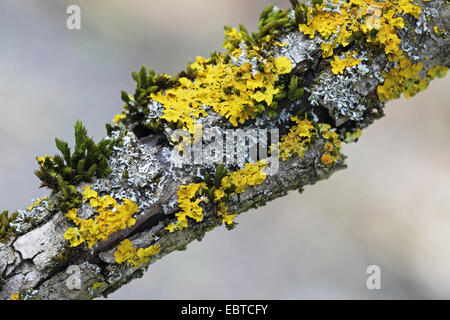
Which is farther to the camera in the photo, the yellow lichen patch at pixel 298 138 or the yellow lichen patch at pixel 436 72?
the yellow lichen patch at pixel 436 72

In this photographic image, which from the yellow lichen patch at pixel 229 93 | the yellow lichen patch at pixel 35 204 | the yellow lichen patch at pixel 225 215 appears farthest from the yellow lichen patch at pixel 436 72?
the yellow lichen patch at pixel 35 204

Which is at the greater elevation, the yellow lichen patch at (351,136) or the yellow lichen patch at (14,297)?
the yellow lichen patch at (351,136)

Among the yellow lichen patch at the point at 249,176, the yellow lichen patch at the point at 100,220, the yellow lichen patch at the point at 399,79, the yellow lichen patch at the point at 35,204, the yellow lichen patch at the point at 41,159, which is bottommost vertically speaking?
the yellow lichen patch at the point at 100,220

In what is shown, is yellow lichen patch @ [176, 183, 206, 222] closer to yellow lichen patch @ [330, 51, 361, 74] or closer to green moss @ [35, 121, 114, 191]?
green moss @ [35, 121, 114, 191]

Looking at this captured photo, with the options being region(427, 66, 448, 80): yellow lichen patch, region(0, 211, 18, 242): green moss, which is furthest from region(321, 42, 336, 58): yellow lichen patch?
region(0, 211, 18, 242): green moss

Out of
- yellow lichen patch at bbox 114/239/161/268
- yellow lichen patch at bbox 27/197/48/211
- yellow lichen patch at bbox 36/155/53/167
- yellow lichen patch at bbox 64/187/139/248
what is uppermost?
yellow lichen patch at bbox 36/155/53/167

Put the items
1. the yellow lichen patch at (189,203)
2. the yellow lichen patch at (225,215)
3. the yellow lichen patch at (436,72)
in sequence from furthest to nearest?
the yellow lichen patch at (436,72) < the yellow lichen patch at (225,215) < the yellow lichen patch at (189,203)

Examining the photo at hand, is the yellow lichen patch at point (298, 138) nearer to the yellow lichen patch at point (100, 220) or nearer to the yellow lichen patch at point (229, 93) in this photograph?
the yellow lichen patch at point (229, 93)

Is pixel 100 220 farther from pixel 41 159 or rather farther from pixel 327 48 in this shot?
pixel 327 48
